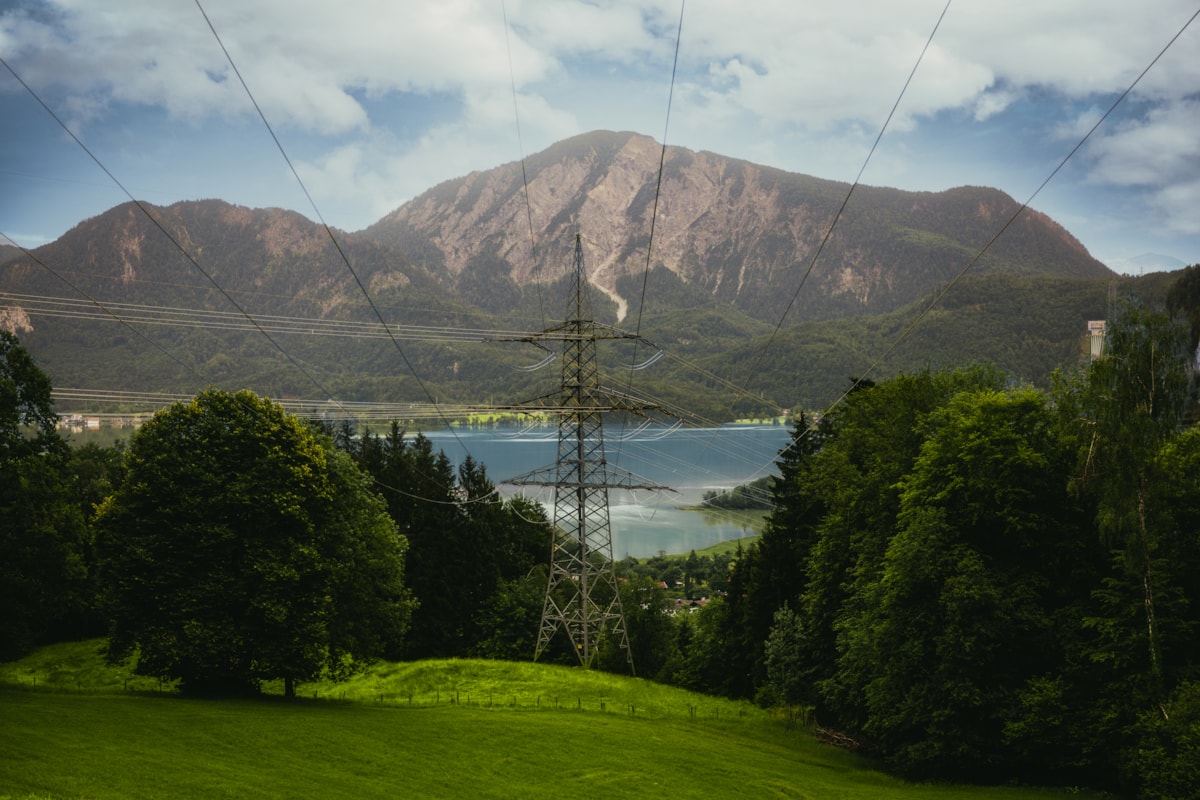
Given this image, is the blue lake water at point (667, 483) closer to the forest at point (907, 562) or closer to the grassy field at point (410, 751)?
the forest at point (907, 562)

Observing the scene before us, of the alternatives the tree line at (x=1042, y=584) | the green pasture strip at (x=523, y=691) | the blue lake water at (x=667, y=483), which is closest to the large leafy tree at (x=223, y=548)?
the green pasture strip at (x=523, y=691)

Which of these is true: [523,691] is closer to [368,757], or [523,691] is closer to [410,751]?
[410,751]

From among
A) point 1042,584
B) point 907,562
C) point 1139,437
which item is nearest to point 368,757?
point 907,562

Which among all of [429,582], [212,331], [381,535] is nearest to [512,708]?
[381,535]

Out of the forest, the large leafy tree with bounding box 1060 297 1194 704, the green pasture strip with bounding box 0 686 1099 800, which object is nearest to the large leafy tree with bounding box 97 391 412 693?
the forest

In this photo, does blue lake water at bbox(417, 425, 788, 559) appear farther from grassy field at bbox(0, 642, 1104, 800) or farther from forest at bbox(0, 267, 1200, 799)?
grassy field at bbox(0, 642, 1104, 800)

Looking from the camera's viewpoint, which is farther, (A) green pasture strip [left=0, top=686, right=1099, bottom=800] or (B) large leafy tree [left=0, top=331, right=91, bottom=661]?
(B) large leafy tree [left=0, top=331, right=91, bottom=661]
